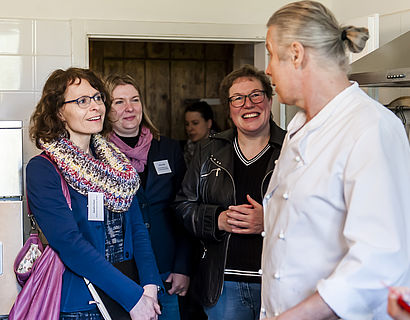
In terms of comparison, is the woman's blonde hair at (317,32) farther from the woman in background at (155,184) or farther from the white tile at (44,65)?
the white tile at (44,65)

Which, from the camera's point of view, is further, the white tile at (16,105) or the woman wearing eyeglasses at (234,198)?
the white tile at (16,105)

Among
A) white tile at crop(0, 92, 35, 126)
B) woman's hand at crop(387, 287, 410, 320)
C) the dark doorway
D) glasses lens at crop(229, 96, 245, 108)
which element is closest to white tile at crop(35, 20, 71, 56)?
white tile at crop(0, 92, 35, 126)

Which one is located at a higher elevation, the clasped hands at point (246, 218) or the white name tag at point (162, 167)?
the white name tag at point (162, 167)

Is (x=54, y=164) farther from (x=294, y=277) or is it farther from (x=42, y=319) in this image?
(x=294, y=277)

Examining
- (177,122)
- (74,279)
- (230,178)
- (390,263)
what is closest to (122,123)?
(230,178)

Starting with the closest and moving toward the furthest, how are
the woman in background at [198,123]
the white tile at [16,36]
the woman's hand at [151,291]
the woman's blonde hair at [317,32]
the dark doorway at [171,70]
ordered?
the woman's blonde hair at [317,32], the woman's hand at [151,291], the white tile at [16,36], the woman in background at [198,123], the dark doorway at [171,70]

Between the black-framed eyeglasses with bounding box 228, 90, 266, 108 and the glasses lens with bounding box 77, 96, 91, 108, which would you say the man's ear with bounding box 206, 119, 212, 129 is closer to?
the black-framed eyeglasses with bounding box 228, 90, 266, 108

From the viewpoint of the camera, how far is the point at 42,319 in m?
1.91

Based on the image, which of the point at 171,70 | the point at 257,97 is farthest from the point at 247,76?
the point at 171,70

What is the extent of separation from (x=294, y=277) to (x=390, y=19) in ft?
6.82

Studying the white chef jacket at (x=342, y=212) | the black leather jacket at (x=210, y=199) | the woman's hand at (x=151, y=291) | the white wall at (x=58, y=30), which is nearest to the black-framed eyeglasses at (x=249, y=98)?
the black leather jacket at (x=210, y=199)

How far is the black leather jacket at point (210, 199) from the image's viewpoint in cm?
221

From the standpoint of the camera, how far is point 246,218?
6.86 feet

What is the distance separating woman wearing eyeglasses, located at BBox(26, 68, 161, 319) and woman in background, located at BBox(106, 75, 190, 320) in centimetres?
30
